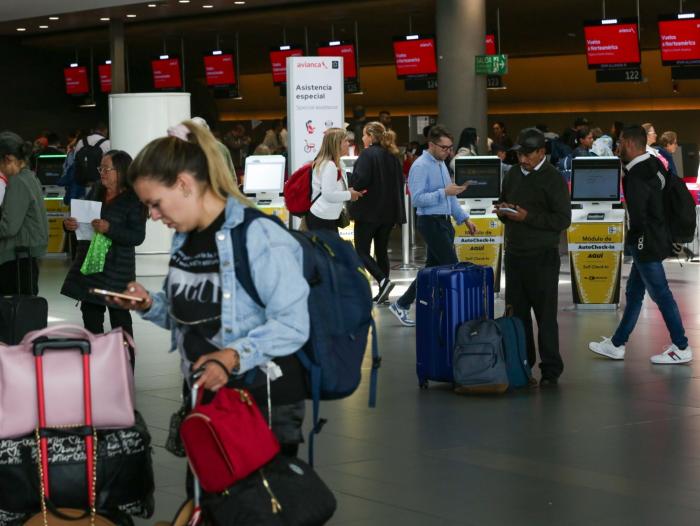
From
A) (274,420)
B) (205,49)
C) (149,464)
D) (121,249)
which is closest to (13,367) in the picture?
(149,464)

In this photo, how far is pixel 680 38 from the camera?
20047 millimetres

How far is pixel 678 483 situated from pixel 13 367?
9.95ft

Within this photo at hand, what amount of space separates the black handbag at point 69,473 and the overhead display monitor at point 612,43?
59.0ft

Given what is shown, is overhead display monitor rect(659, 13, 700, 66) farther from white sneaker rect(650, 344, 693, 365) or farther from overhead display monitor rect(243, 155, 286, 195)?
white sneaker rect(650, 344, 693, 365)

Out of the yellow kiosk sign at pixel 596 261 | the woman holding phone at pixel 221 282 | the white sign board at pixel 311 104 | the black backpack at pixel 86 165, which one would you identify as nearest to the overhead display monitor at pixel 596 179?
the yellow kiosk sign at pixel 596 261

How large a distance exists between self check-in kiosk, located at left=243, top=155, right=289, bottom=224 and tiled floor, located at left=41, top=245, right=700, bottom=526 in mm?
6856

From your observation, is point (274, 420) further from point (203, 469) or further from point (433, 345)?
point (433, 345)

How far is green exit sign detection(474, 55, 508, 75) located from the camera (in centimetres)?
1733

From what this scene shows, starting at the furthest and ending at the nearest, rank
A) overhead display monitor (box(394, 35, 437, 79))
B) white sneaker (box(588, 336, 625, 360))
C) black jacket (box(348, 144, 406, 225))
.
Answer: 1. overhead display monitor (box(394, 35, 437, 79))
2. black jacket (box(348, 144, 406, 225))
3. white sneaker (box(588, 336, 625, 360))

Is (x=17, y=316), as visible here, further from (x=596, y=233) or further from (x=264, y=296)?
(x=596, y=233)

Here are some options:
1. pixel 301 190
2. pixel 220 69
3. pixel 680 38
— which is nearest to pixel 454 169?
pixel 301 190

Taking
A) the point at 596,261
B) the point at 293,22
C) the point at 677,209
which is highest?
the point at 293,22

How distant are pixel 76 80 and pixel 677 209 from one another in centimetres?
2338

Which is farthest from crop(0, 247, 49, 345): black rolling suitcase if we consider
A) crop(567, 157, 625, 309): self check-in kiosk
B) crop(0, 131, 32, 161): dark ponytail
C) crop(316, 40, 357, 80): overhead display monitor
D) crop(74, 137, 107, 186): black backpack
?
crop(316, 40, 357, 80): overhead display monitor
